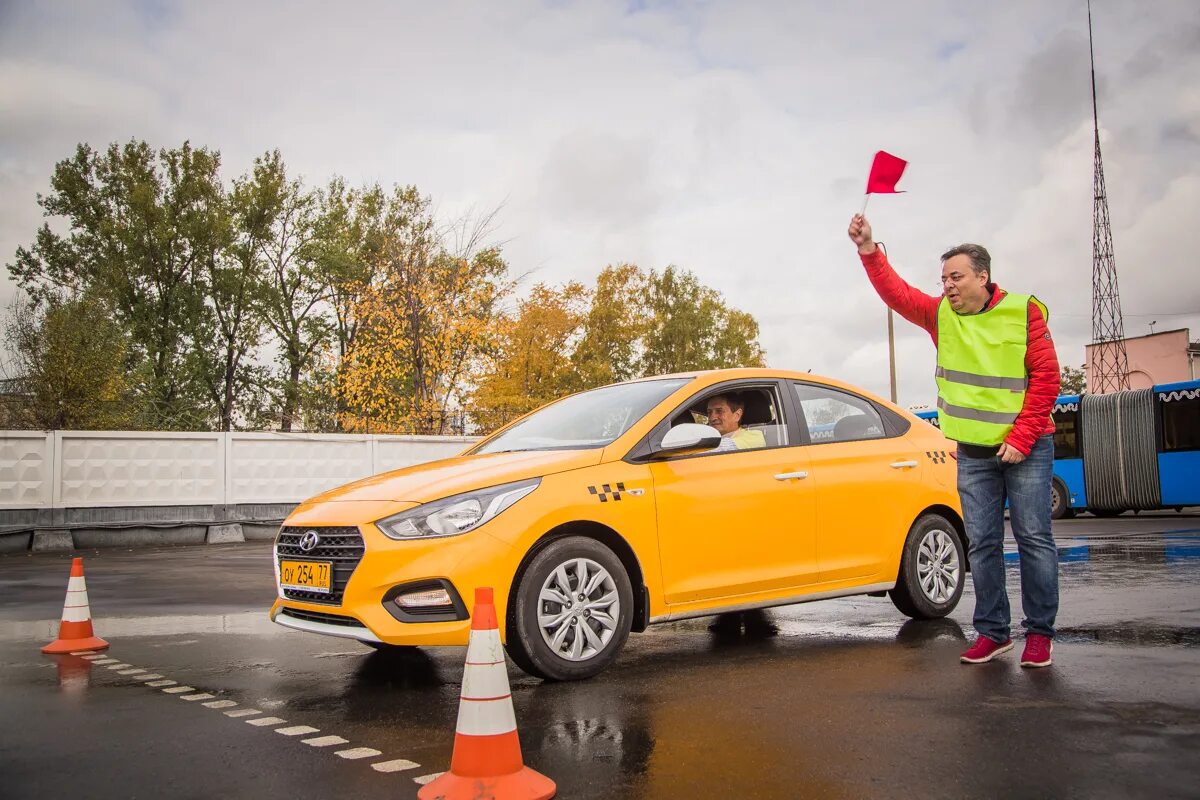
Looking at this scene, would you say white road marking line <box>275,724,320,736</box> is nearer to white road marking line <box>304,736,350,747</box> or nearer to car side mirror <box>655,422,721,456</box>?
white road marking line <box>304,736,350,747</box>

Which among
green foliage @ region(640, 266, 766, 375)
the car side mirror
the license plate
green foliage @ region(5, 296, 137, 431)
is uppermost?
green foliage @ region(640, 266, 766, 375)

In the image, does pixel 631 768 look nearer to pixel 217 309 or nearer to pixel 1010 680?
pixel 1010 680

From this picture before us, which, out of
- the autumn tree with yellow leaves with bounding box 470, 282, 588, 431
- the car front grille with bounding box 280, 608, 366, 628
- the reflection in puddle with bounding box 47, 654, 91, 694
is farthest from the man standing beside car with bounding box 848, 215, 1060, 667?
the autumn tree with yellow leaves with bounding box 470, 282, 588, 431

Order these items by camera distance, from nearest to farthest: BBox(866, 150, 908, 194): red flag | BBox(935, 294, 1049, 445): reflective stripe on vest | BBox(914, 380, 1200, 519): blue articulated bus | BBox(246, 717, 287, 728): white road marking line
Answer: BBox(246, 717, 287, 728): white road marking line
BBox(935, 294, 1049, 445): reflective stripe on vest
BBox(866, 150, 908, 194): red flag
BBox(914, 380, 1200, 519): blue articulated bus

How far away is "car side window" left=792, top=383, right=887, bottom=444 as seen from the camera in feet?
22.4

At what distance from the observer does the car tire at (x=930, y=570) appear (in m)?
7.02

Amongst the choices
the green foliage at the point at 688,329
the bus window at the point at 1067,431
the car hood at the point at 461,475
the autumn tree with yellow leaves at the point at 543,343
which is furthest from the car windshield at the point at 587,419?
the green foliage at the point at 688,329

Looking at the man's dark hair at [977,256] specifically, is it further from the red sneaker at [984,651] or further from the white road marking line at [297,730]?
the white road marking line at [297,730]

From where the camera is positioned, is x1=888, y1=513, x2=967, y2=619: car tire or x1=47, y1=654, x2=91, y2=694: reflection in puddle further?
x1=888, y1=513, x2=967, y2=619: car tire

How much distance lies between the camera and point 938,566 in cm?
718

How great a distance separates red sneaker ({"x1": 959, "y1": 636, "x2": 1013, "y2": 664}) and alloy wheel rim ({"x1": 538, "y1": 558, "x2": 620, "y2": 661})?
193 centimetres

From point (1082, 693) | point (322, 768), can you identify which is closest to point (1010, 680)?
point (1082, 693)

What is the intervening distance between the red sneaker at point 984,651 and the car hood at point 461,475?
7.45ft

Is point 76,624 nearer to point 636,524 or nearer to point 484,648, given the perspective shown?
point 636,524
